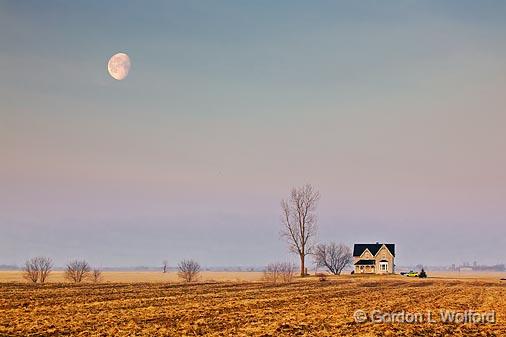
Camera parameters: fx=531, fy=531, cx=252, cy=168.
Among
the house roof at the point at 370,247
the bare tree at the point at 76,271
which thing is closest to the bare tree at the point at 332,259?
the house roof at the point at 370,247

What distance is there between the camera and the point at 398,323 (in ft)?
84.7

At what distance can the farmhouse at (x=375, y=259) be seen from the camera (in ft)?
417

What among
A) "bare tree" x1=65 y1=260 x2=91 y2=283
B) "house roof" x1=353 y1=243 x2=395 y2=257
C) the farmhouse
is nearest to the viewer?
"bare tree" x1=65 y1=260 x2=91 y2=283

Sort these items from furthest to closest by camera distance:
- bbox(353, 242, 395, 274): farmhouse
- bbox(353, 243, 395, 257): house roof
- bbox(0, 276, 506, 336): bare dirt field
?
1. bbox(353, 243, 395, 257): house roof
2. bbox(353, 242, 395, 274): farmhouse
3. bbox(0, 276, 506, 336): bare dirt field

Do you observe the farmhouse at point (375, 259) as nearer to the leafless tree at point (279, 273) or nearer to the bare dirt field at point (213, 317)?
the leafless tree at point (279, 273)

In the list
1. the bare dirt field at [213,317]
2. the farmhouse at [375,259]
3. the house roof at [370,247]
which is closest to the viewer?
the bare dirt field at [213,317]

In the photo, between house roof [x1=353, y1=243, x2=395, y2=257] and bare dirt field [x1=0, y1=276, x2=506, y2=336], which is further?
house roof [x1=353, y1=243, x2=395, y2=257]

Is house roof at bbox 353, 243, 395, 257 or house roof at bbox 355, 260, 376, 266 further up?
house roof at bbox 353, 243, 395, 257

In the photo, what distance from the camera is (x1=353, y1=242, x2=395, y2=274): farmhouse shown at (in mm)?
127062

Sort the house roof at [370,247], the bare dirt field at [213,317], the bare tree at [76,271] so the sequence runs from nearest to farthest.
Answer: the bare dirt field at [213,317] → the bare tree at [76,271] → the house roof at [370,247]

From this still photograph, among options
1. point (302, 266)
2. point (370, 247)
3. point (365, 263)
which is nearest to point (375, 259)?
point (365, 263)

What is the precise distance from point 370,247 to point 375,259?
3.98 metres

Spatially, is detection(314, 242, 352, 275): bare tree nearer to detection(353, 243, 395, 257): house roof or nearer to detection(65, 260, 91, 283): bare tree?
detection(353, 243, 395, 257): house roof

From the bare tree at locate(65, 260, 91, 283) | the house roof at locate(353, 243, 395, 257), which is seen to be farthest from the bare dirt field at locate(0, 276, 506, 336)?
the house roof at locate(353, 243, 395, 257)
